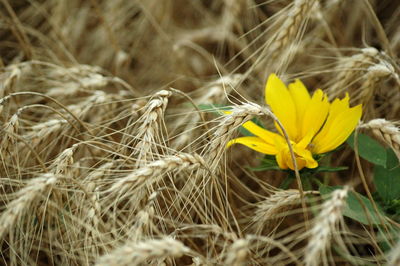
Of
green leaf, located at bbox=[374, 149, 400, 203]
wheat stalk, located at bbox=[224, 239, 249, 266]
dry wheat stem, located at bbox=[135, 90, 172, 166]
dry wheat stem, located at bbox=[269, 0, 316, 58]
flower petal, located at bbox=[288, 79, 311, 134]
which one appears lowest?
green leaf, located at bbox=[374, 149, 400, 203]

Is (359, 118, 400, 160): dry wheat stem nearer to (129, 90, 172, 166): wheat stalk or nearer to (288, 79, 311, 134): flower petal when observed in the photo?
(288, 79, 311, 134): flower petal

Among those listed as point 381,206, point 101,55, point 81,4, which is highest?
point 81,4

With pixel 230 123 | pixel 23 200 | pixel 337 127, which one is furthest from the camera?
pixel 337 127

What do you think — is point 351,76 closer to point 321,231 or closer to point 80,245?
point 321,231

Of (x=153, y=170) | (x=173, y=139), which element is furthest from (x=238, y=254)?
(x=173, y=139)

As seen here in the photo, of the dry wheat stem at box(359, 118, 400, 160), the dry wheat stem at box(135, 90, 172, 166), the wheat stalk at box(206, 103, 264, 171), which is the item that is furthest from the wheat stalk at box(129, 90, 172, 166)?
the dry wheat stem at box(359, 118, 400, 160)

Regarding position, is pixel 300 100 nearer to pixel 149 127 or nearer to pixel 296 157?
pixel 296 157

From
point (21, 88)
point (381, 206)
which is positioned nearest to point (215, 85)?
point (381, 206)
